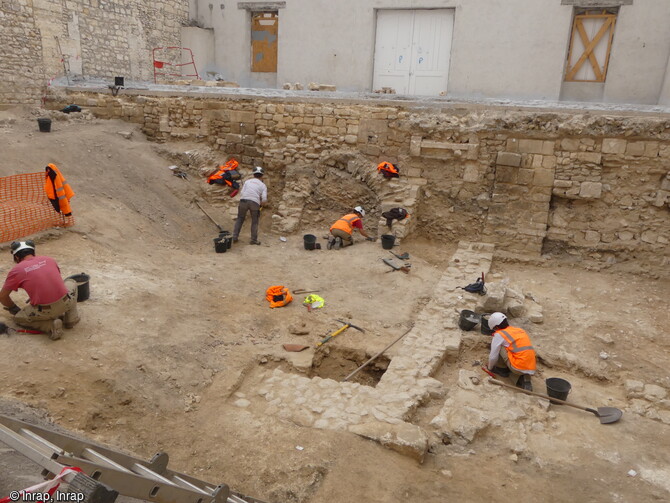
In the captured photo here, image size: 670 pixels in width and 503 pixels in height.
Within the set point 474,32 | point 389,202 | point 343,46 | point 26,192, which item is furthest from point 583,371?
point 343,46

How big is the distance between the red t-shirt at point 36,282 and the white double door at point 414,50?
12.7 meters

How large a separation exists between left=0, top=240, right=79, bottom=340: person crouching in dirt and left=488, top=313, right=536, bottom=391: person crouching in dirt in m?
4.99

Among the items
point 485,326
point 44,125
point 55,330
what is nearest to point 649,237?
point 485,326

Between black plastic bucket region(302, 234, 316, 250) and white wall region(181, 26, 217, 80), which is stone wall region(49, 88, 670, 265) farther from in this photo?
white wall region(181, 26, 217, 80)

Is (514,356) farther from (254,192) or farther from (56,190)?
(56,190)

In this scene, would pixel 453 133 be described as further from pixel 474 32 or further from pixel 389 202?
pixel 474 32

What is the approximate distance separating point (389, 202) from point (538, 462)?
6.54 meters

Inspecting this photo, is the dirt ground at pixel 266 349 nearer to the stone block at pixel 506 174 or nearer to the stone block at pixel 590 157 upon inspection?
the stone block at pixel 506 174

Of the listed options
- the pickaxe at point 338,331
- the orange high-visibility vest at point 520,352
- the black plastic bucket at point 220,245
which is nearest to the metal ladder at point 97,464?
the pickaxe at point 338,331

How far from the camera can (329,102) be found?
11039 millimetres

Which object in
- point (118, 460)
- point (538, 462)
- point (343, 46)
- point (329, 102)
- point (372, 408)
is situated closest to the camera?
point (118, 460)

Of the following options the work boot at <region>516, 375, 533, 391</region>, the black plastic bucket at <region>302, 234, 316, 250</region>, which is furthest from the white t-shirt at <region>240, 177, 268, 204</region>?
the work boot at <region>516, 375, 533, 391</region>

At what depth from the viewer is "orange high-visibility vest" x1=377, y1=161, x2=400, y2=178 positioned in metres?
10.4

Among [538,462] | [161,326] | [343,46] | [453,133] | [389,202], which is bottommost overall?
[538,462]
